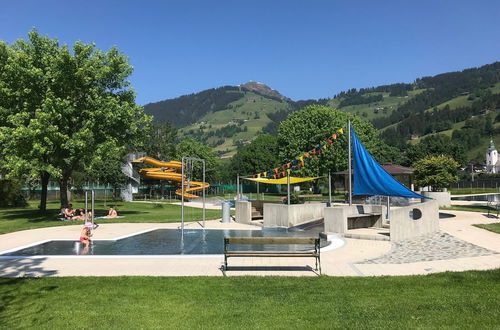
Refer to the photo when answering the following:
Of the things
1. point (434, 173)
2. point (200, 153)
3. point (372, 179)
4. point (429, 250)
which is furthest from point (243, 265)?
point (200, 153)

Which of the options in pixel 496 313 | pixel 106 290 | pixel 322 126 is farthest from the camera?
pixel 322 126

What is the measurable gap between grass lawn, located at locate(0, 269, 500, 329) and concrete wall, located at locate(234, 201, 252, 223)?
45.2ft

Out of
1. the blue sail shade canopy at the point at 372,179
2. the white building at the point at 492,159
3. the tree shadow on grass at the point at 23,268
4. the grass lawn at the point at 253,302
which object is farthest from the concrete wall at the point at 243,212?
the white building at the point at 492,159

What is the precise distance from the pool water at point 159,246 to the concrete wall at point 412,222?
2.73 m

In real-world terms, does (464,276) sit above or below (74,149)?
below

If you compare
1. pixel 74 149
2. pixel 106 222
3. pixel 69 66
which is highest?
pixel 69 66

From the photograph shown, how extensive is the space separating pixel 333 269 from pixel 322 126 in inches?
2010

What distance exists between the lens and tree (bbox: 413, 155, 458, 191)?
1378 inches

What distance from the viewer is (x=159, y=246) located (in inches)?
563

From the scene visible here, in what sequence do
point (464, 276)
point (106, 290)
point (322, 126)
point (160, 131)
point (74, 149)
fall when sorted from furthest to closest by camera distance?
1. point (160, 131)
2. point (322, 126)
3. point (74, 149)
4. point (464, 276)
5. point (106, 290)

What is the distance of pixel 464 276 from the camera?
29.2 ft

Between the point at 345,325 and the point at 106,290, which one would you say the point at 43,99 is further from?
the point at 345,325

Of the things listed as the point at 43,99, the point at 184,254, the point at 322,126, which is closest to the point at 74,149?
the point at 43,99

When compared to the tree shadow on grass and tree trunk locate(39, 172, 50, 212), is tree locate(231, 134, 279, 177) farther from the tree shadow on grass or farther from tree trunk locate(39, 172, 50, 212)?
the tree shadow on grass
